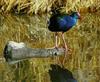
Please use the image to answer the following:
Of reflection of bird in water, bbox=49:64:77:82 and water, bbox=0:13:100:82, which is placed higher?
water, bbox=0:13:100:82

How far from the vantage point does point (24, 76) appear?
7.61m

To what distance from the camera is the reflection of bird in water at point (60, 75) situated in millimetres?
7316

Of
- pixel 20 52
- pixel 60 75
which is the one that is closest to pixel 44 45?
pixel 20 52

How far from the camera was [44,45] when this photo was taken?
990 cm

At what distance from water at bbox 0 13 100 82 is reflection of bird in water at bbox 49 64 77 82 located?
92 mm

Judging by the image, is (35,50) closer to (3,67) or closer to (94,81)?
(3,67)

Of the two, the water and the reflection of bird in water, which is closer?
the reflection of bird in water

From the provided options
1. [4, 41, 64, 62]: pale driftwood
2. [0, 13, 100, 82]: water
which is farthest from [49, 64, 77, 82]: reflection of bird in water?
[4, 41, 64, 62]: pale driftwood

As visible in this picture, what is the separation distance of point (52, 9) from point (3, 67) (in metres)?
7.70

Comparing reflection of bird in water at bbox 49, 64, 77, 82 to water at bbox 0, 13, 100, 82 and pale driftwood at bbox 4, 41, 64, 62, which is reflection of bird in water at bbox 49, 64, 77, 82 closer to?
water at bbox 0, 13, 100, 82

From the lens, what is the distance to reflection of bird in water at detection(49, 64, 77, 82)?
24.0ft

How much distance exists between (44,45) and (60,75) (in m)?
2.34

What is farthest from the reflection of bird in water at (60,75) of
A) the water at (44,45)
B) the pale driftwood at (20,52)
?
the pale driftwood at (20,52)

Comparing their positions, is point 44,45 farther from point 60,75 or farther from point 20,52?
point 60,75
